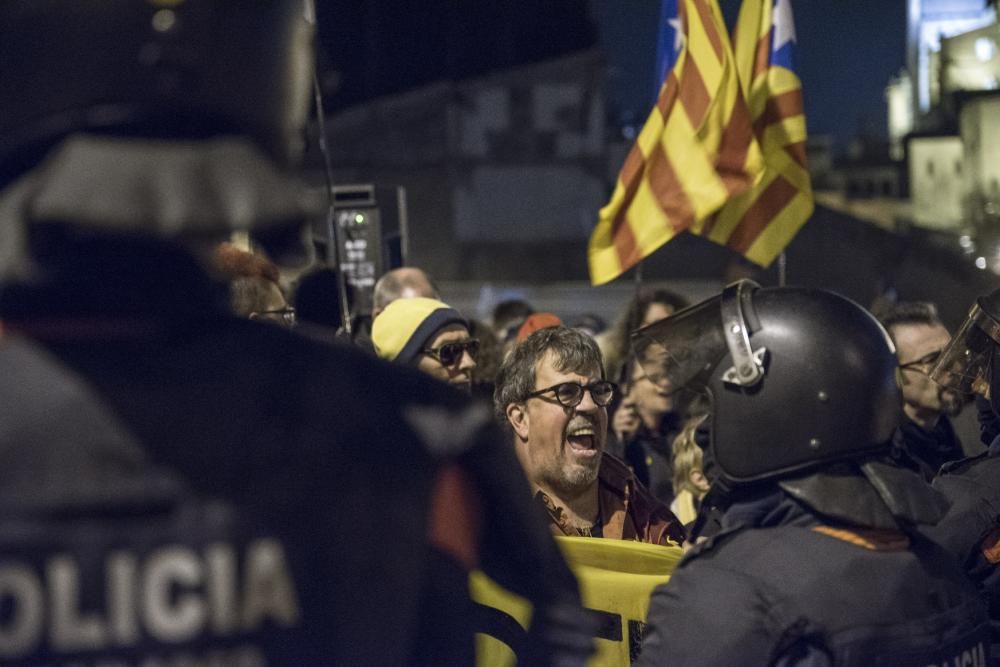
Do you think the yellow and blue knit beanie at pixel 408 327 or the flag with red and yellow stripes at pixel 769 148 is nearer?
the yellow and blue knit beanie at pixel 408 327

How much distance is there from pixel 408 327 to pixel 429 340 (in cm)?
10

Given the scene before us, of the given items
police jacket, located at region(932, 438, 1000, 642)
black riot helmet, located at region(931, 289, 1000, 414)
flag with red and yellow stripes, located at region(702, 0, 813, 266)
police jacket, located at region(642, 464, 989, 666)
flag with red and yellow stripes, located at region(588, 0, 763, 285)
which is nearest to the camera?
police jacket, located at region(642, 464, 989, 666)

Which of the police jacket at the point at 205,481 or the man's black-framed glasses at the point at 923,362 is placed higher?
the police jacket at the point at 205,481

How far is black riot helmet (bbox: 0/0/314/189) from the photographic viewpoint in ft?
5.61

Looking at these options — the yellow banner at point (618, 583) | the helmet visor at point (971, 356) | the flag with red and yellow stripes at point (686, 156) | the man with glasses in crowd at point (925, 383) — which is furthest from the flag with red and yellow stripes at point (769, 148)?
the yellow banner at point (618, 583)

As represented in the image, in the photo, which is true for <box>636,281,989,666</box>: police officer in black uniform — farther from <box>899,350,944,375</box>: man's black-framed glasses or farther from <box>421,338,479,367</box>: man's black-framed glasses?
<box>899,350,944,375</box>: man's black-framed glasses

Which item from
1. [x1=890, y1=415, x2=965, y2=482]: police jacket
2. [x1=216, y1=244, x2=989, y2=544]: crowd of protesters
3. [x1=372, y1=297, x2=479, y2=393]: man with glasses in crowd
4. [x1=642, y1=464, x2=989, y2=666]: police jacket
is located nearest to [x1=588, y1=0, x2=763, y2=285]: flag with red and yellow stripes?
[x1=216, y1=244, x2=989, y2=544]: crowd of protesters

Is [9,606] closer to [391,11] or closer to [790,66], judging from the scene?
[790,66]

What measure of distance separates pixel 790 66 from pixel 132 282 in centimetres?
620

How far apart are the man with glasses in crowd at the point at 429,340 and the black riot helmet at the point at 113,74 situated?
181 inches

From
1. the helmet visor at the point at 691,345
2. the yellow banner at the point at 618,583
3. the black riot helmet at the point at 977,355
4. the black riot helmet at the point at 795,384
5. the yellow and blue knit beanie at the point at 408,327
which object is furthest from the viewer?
the yellow and blue knit beanie at the point at 408,327

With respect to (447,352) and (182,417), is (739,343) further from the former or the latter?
(447,352)

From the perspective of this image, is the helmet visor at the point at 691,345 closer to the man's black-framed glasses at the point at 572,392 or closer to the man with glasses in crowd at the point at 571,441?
the man with glasses in crowd at the point at 571,441

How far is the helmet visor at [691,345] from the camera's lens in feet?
10.5
